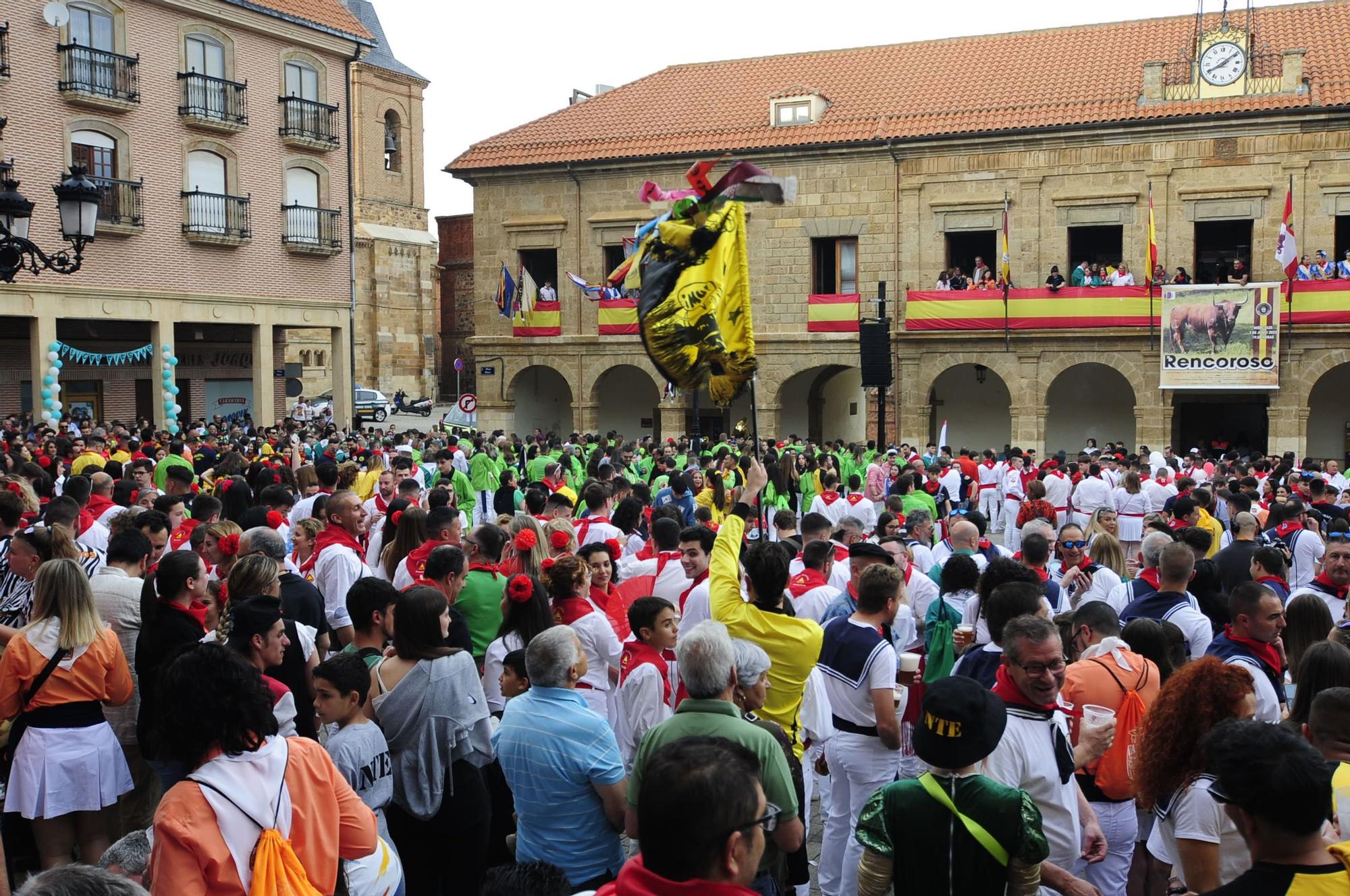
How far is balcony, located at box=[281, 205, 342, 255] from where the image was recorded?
89.7 feet

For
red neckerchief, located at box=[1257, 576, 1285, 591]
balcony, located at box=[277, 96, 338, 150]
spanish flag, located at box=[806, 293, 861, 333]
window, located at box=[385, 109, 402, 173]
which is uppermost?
window, located at box=[385, 109, 402, 173]

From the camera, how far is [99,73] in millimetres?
23797

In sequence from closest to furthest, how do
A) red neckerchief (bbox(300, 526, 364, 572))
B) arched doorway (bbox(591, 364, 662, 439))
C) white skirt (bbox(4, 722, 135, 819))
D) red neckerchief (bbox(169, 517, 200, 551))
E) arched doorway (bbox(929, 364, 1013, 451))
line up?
1. white skirt (bbox(4, 722, 135, 819))
2. red neckerchief (bbox(300, 526, 364, 572))
3. red neckerchief (bbox(169, 517, 200, 551))
4. arched doorway (bbox(929, 364, 1013, 451))
5. arched doorway (bbox(591, 364, 662, 439))

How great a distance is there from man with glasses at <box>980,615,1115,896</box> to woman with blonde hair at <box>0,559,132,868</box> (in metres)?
3.82

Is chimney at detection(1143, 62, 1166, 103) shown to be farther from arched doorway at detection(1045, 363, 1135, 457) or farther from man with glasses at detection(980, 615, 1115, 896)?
man with glasses at detection(980, 615, 1115, 896)

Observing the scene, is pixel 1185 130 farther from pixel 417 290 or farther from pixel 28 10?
pixel 417 290

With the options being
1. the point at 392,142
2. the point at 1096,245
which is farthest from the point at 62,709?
the point at 392,142

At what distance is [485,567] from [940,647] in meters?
2.57

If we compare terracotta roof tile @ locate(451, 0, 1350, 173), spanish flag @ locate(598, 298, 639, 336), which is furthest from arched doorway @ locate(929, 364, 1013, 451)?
spanish flag @ locate(598, 298, 639, 336)

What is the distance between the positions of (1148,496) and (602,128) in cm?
2015

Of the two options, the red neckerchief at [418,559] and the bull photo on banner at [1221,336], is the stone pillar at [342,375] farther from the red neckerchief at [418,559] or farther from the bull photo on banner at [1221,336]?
the red neckerchief at [418,559]

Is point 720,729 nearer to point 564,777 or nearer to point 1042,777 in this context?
point 564,777

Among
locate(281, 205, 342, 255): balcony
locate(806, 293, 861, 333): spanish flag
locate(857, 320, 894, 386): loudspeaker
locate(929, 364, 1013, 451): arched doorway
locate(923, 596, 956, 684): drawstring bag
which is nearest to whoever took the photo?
locate(923, 596, 956, 684): drawstring bag

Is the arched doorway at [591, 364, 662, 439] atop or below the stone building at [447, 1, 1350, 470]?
below
